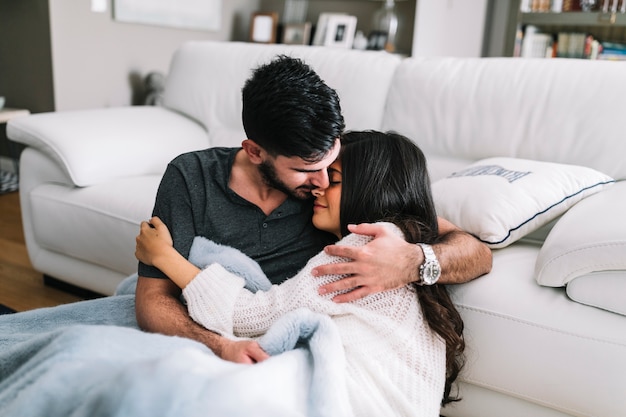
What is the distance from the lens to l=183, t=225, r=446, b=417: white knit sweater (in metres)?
1.00

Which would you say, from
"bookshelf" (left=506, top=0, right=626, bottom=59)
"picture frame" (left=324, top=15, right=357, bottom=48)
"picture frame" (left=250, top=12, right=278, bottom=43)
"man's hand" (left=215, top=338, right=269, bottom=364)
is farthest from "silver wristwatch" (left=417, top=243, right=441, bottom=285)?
"picture frame" (left=250, top=12, right=278, bottom=43)

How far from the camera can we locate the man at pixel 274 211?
41.4 inches

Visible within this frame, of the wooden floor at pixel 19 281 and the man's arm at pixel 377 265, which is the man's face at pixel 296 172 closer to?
the man's arm at pixel 377 265

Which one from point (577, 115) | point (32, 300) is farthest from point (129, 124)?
point (577, 115)

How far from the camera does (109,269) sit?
193cm

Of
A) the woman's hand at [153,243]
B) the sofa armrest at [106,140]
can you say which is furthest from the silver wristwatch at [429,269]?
the sofa armrest at [106,140]

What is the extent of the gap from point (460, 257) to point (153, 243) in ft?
2.11

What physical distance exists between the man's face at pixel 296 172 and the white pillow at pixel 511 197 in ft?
1.48

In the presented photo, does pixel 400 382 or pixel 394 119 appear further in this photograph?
pixel 394 119

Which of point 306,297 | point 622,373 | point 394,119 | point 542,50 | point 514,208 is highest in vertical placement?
point 542,50

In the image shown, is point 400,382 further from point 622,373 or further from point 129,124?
point 129,124

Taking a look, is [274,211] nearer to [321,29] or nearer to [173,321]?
[173,321]

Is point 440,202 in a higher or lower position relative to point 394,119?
lower

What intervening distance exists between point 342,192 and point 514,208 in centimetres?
46
